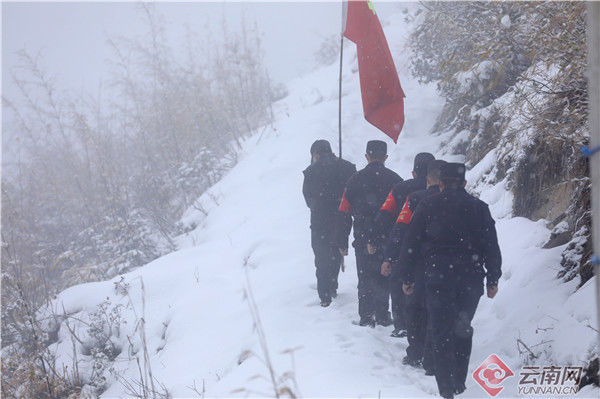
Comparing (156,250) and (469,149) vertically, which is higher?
(469,149)

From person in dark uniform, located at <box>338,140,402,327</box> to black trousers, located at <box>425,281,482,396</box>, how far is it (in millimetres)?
1452

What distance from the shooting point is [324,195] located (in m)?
6.01

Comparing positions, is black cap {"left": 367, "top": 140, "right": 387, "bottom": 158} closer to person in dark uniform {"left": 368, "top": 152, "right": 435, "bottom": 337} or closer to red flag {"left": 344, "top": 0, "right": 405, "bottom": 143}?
person in dark uniform {"left": 368, "top": 152, "right": 435, "bottom": 337}

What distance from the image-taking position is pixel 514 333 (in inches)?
183

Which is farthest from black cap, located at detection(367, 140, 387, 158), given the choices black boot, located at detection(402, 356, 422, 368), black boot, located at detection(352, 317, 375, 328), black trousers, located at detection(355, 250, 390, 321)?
black boot, located at detection(402, 356, 422, 368)

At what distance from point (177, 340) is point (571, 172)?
5202mm

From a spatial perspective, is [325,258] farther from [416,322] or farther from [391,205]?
[416,322]

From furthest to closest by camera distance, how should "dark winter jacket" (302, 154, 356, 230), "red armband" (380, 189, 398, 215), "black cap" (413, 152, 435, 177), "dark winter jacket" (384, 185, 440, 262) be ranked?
"dark winter jacket" (302, 154, 356, 230) → "red armband" (380, 189, 398, 215) → "black cap" (413, 152, 435, 177) → "dark winter jacket" (384, 185, 440, 262)

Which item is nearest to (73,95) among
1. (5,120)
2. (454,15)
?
(5,120)

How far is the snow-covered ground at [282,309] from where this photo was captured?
4.11 meters

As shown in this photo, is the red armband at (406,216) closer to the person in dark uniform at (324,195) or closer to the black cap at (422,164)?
the black cap at (422,164)

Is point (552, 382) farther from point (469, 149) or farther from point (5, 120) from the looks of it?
point (5, 120)

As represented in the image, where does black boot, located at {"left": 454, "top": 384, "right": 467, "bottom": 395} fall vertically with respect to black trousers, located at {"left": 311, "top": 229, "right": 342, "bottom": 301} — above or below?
below

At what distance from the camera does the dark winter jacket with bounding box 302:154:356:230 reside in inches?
236
